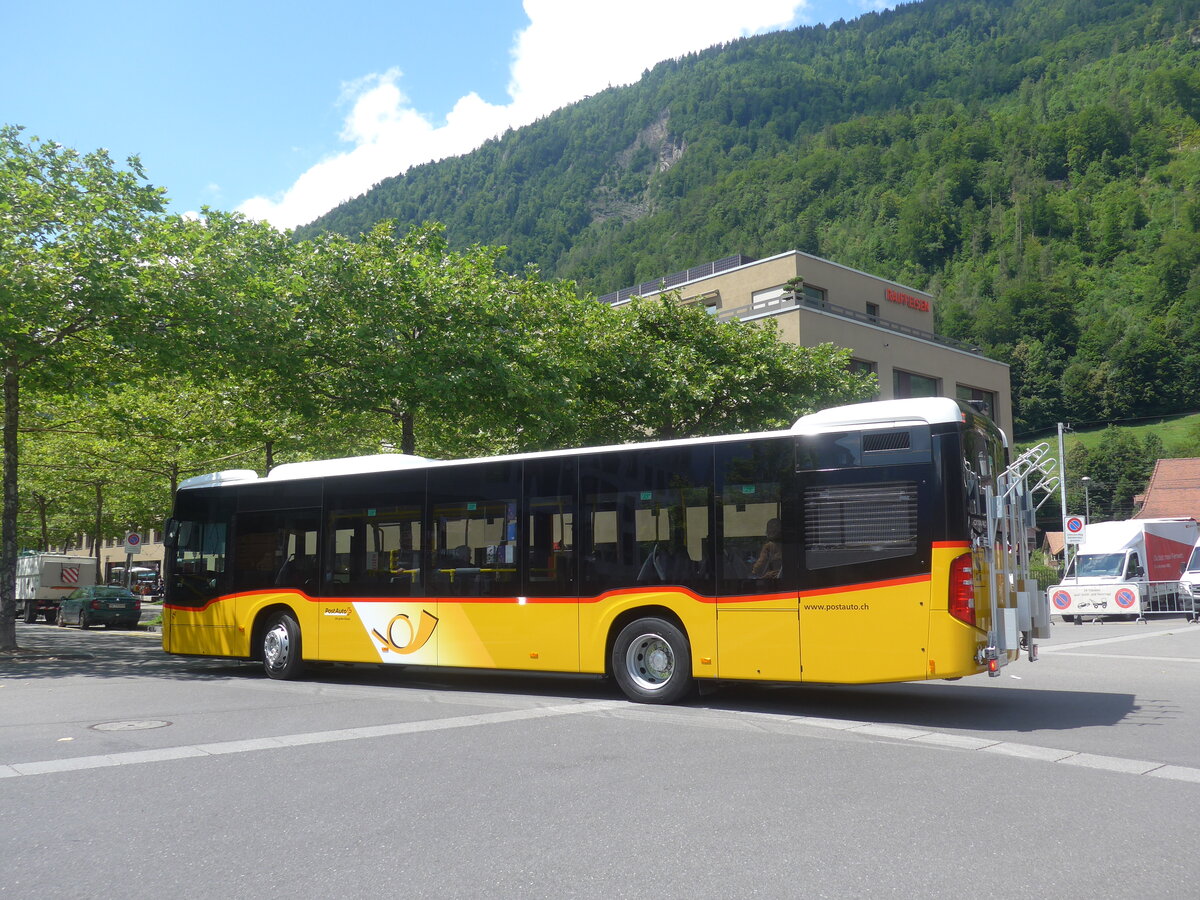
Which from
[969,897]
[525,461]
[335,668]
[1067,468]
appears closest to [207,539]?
[335,668]

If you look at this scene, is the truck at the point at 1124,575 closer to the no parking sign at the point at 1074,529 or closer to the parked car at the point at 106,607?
the no parking sign at the point at 1074,529

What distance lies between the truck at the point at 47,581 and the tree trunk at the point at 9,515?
2042 cm

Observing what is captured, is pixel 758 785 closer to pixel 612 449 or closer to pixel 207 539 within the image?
pixel 612 449

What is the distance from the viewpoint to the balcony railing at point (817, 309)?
145ft

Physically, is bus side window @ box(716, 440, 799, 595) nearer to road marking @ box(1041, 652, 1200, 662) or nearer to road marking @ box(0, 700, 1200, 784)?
road marking @ box(0, 700, 1200, 784)

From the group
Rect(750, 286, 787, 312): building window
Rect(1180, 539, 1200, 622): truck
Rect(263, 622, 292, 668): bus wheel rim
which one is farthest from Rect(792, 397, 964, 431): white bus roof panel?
Rect(750, 286, 787, 312): building window

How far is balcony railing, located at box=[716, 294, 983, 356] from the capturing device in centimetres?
4412

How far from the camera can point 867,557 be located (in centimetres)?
962

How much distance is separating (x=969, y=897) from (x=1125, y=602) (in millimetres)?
28965

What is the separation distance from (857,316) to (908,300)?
24.8ft

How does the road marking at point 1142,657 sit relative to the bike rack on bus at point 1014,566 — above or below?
below

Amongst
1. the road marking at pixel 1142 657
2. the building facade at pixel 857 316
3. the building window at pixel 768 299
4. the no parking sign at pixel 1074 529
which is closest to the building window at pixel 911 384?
the building facade at pixel 857 316

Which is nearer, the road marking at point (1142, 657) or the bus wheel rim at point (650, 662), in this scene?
the bus wheel rim at point (650, 662)

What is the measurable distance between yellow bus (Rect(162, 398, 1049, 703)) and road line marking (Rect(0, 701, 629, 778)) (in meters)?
1.15
